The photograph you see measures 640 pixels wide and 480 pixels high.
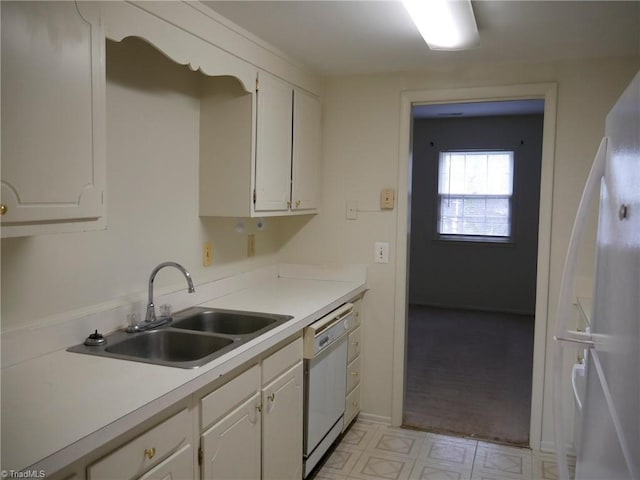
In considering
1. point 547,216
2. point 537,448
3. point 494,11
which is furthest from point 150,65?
point 537,448

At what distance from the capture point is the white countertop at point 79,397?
1.20 meters

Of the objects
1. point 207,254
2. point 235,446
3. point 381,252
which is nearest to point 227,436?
point 235,446

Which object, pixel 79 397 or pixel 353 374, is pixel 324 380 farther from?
pixel 79 397

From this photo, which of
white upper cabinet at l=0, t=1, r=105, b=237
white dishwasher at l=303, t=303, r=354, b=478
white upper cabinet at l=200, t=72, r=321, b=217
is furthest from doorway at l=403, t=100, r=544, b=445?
white upper cabinet at l=0, t=1, r=105, b=237

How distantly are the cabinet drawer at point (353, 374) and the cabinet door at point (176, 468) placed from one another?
163 cm

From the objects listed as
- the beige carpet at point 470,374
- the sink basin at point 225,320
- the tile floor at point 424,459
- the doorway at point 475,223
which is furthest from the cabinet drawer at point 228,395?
the doorway at point 475,223

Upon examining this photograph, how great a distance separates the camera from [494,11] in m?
2.26

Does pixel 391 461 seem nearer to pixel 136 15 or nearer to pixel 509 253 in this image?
pixel 136 15

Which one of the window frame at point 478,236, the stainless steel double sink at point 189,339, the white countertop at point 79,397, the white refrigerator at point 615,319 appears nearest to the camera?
the white refrigerator at point 615,319

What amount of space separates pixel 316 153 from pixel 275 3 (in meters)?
1.26

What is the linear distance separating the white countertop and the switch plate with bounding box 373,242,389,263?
139cm

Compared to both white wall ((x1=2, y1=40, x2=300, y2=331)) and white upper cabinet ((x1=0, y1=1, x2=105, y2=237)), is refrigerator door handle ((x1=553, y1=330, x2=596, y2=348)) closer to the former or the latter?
white upper cabinet ((x1=0, y1=1, x2=105, y2=237))

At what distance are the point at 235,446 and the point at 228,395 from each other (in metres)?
0.21

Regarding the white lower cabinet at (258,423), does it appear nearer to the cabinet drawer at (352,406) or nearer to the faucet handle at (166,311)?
the faucet handle at (166,311)
